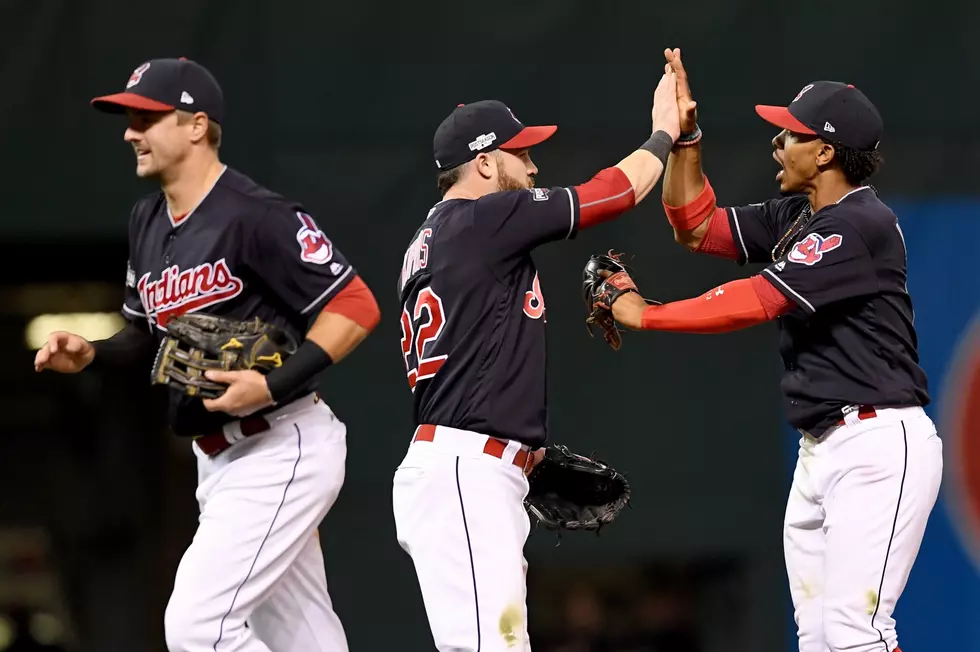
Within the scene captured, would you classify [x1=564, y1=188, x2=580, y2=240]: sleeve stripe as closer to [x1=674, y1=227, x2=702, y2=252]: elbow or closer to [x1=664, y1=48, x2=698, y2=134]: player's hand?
[x1=664, y1=48, x2=698, y2=134]: player's hand

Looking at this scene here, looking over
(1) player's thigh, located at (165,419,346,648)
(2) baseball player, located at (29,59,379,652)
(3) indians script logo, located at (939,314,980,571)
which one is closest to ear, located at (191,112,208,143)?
(2) baseball player, located at (29,59,379,652)

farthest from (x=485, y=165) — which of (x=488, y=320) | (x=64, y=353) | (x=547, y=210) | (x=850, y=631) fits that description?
(x=850, y=631)

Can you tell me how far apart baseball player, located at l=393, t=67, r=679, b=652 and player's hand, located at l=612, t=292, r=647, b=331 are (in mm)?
292

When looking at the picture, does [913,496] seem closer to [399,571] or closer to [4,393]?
[399,571]

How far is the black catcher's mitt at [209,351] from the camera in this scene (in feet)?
10.0

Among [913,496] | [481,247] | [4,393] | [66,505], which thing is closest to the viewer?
[481,247]

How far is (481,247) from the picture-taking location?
10.1 ft

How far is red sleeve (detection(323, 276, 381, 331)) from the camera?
10.5 ft

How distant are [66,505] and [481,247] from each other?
10.5 feet

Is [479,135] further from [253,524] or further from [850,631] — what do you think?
[850,631]

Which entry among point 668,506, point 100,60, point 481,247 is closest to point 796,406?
point 481,247

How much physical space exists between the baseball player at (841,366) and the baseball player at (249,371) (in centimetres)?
77

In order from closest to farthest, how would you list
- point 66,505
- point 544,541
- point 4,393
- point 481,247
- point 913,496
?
1. point 481,247
2. point 913,496
3. point 544,541
4. point 66,505
5. point 4,393

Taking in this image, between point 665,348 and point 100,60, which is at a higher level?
point 100,60
